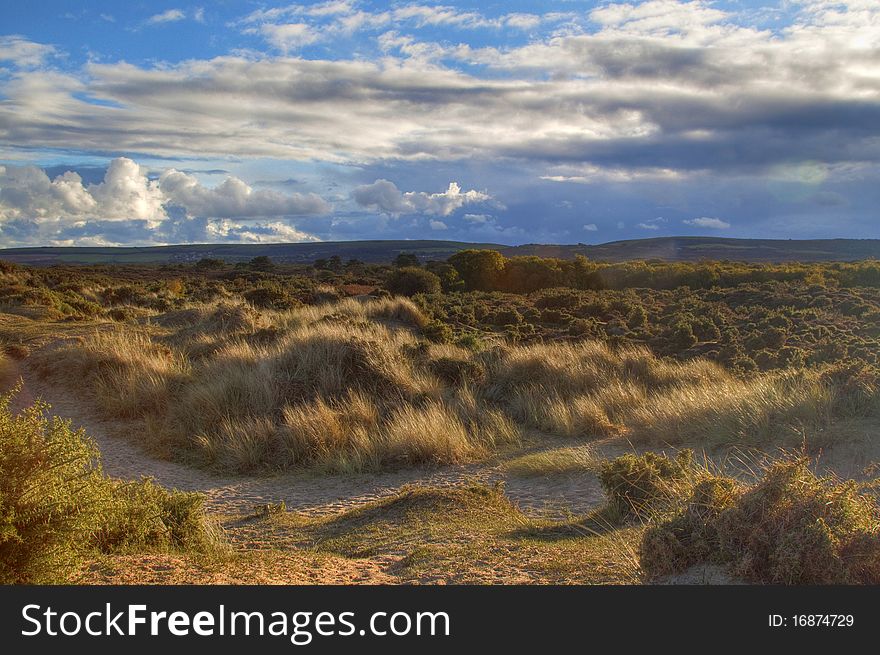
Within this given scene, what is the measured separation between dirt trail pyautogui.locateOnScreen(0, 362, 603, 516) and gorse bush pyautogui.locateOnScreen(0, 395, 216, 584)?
289 cm

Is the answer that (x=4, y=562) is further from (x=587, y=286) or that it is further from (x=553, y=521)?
(x=587, y=286)

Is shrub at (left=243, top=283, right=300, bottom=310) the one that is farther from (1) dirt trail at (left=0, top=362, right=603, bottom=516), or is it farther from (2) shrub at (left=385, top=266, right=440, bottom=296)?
(1) dirt trail at (left=0, top=362, right=603, bottom=516)

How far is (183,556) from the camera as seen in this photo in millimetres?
5180

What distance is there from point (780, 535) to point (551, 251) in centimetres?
10642

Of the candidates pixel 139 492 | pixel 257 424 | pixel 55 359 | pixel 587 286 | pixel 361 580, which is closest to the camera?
pixel 361 580

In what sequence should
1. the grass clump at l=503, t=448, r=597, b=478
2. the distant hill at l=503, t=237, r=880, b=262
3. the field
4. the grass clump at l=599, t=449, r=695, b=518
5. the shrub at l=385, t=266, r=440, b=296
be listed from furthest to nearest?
the distant hill at l=503, t=237, r=880, b=262 < the shrub at l=385, t=266, r=440, b=296 < the grass clump at l=503, t=448, r=597, b=478 < the grass clump at l=599, t=449, r=695, b=518 < the field

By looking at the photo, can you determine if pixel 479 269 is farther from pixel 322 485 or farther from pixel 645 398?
pixel 322 485

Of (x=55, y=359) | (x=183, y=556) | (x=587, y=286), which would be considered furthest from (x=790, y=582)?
(x=587, y=286)

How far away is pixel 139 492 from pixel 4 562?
1917 millimetres

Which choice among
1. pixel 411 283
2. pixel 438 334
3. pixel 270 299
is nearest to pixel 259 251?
pixel 411 283

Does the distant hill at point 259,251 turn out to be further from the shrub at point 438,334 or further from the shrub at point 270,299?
the shrub at point 438,334

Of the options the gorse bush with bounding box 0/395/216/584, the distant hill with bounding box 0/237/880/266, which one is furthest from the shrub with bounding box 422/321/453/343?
the distant hill with bounding box 0/237/880/266

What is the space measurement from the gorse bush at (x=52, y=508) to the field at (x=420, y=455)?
0.01 meters

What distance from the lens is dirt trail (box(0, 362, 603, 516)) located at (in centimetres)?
809
